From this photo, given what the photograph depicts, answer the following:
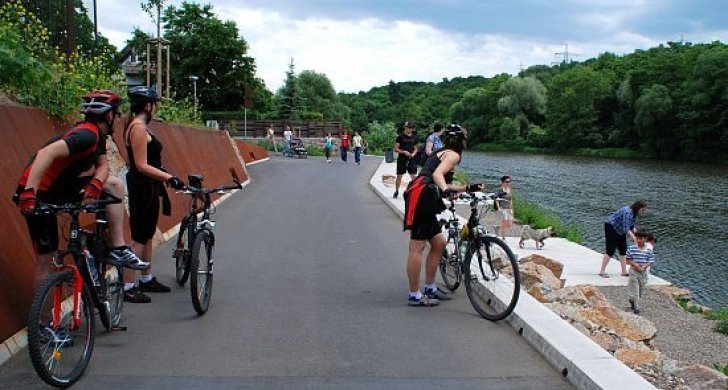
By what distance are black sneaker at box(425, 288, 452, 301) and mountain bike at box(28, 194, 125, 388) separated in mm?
3015

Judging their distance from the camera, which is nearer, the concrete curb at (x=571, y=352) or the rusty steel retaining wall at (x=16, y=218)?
the concrete curb at (x=571, y=352)

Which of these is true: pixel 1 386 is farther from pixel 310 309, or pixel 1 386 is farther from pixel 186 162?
pixel 186 162

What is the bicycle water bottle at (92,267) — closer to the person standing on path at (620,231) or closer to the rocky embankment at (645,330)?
the rocky embankment at (645,330)

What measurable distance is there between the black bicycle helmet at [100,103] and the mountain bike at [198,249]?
4.66 ft

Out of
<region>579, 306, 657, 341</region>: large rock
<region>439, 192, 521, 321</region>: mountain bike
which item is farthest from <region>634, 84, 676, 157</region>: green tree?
<region>439, 192, 521, 321</region>: mountain bike

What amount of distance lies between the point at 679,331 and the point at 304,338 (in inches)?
270

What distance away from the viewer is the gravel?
905 centimetres

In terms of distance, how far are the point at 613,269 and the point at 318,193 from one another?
8.13 meters

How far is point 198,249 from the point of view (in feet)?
19.9

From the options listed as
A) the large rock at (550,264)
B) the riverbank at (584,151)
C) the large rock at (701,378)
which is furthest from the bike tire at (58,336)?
the riverbank at (584,151)

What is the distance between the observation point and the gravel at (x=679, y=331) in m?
9.05

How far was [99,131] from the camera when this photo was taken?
5.10 metres

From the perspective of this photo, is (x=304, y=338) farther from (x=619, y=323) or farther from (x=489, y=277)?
(x=619, y=323)

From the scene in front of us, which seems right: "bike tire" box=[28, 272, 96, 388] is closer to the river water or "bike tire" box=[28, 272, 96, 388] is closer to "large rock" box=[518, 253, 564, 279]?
"large rock" box=[518, 253, 564, 279]
